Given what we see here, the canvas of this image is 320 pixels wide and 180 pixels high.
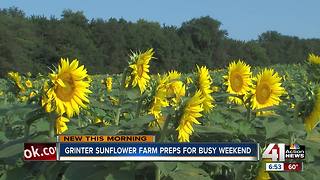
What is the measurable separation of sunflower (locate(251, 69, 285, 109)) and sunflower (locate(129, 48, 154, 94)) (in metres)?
0.92

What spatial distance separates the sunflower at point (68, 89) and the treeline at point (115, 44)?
160 feet

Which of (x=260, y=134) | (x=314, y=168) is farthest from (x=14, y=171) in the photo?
(x=314, y=168)

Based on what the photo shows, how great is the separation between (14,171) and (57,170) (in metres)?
0.27

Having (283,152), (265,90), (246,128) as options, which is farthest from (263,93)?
(283,152)

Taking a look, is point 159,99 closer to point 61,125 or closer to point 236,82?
point 61,125

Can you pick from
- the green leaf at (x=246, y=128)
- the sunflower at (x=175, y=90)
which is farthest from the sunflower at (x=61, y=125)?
the green leaf at (x=246, y=128)

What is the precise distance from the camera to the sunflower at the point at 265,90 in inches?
181

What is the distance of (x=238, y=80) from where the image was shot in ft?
17.0

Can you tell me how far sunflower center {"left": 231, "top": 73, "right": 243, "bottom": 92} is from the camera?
5113mm

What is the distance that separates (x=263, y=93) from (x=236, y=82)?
0.56 metres

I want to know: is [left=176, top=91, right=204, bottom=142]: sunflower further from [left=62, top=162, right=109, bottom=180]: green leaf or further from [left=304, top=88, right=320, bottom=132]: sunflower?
[left=304, top=88, right=320, bottom=132]: sunflower

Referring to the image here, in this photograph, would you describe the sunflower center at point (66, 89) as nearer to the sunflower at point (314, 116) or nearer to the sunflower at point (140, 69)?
the sunflower at point (140, 69)

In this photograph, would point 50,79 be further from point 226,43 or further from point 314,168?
point 226,43

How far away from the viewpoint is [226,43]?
90000 millimetres
